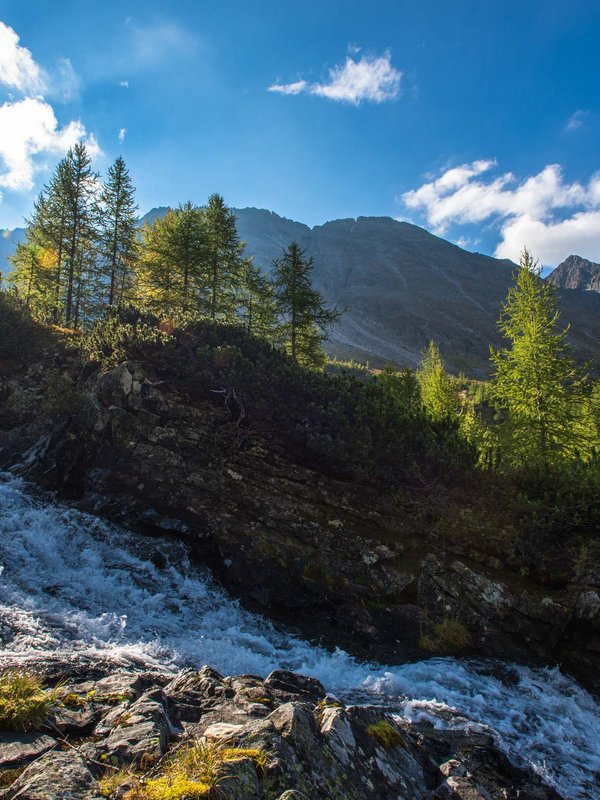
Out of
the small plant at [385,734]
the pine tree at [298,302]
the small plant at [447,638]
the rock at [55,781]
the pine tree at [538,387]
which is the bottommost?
the small plant at [447,638]

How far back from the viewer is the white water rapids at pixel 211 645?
26.4ft

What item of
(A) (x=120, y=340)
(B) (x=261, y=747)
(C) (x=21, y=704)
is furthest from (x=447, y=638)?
(A) (x=120, y=340)

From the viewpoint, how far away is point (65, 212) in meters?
32.4

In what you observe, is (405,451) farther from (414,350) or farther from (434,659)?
(414,350)

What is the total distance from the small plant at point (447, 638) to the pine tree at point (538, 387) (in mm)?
7932

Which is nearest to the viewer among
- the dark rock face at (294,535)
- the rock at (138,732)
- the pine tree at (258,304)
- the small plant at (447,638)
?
the rock at (138,732)

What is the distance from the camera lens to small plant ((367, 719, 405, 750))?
5.77 meters

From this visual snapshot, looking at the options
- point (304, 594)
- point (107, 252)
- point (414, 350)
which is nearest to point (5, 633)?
point (304, 594)

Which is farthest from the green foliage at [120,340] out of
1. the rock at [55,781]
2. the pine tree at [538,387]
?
the pine tree at [538,387]

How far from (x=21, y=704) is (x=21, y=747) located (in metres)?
0.62

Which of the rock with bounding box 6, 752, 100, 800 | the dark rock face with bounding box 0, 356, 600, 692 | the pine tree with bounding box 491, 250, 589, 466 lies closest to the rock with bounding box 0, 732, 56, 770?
the rock with bounding box 6, 752, 100, 800

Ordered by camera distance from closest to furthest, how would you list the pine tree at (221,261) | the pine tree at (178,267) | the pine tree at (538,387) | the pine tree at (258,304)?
the pine tree at (538,387) < the pine tree at (178,267) < the pine tree at (221,261) < the pine tree at (258,304)

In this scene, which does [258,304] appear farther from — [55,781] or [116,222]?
[55,781]

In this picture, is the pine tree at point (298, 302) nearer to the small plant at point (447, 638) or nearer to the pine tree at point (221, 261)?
the pine tree at point (221, 261)
